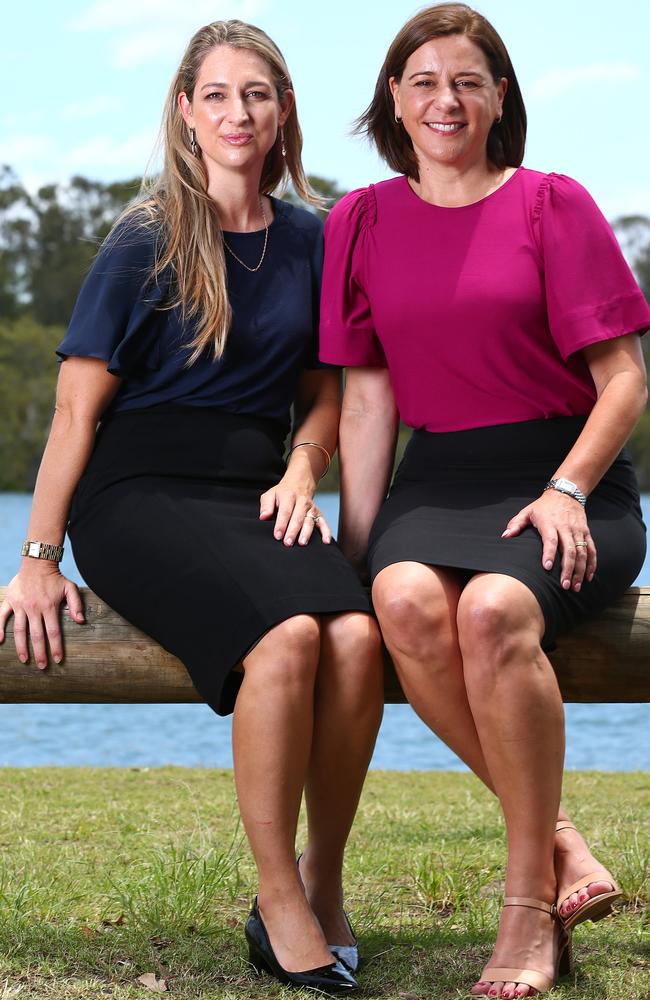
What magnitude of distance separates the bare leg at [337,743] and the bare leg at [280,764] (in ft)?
0.19

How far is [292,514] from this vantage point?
3.16 m

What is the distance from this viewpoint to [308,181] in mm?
3654

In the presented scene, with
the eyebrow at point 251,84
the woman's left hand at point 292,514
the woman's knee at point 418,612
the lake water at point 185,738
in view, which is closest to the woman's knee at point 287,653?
the woman's knee at point 418,612

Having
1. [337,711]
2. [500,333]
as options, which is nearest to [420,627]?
[337,711]

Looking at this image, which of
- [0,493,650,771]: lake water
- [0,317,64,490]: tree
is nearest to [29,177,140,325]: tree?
[0,317,64,490]: tree

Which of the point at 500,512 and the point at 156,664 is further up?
the point at 500,512

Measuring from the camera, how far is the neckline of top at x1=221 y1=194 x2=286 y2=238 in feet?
11.5

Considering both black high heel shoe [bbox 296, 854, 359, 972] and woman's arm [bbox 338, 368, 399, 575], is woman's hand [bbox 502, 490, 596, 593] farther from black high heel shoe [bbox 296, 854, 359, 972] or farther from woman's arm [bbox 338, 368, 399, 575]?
black high heel shoe [bbox 296, 854, 359, 972]

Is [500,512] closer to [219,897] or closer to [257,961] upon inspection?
[257,961]

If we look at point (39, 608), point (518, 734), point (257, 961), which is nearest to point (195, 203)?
point (39, 608)

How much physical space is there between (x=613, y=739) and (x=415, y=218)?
12861 mm

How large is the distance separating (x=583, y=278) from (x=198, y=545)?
109 cm

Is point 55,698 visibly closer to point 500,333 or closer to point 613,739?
point 500,333

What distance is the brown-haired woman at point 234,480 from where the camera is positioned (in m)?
2.91
